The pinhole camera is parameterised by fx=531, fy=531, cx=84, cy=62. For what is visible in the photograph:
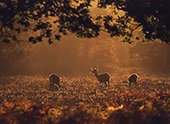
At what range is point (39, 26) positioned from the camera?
22.3 meters

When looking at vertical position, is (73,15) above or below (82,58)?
below

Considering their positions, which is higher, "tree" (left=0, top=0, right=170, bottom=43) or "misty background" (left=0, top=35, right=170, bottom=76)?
"misty background" (left=0, top=35, right=170, bottom=76)

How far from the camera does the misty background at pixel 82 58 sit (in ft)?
262

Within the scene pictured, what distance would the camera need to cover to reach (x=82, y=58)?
90.6 m

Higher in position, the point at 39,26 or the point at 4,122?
the point at 39,26

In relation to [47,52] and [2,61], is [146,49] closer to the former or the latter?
[47,52]

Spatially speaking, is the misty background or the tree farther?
the misty background

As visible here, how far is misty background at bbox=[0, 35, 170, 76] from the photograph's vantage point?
8000 cm

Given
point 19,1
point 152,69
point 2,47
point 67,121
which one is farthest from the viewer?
point 152,69

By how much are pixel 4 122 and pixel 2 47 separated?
1968 inches

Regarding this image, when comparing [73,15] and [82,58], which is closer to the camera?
[73,15]

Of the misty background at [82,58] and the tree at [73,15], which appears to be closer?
the tree at [73,15]

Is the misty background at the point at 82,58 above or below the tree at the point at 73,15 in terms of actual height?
above

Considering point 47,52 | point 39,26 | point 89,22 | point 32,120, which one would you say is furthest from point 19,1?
point 47,52
